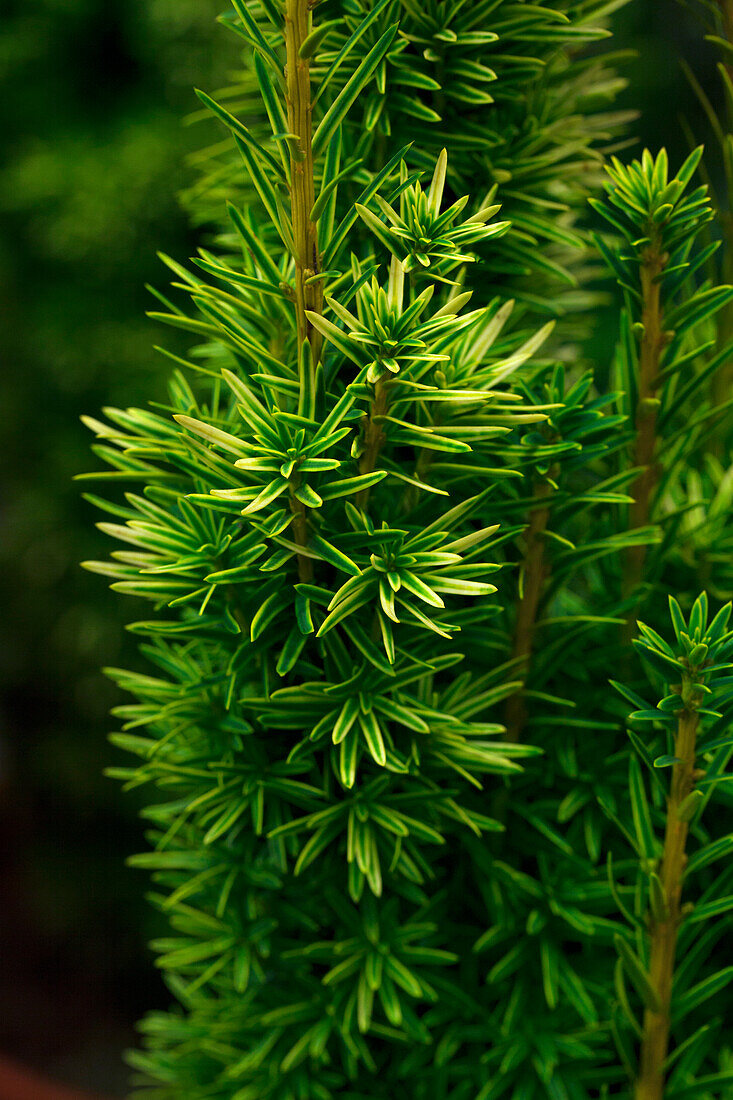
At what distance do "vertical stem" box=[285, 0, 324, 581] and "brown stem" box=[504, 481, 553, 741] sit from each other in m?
0.10

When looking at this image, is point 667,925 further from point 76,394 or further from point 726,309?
point 76,394

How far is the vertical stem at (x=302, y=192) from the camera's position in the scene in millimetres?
285

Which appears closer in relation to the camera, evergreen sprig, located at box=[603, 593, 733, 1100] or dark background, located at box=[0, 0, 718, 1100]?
evergreen sprig, located at box=[603, 593, 733, 1100]

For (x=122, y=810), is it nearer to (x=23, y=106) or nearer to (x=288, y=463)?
(x=23, y=106)

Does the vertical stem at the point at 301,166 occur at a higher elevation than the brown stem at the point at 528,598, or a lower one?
higher

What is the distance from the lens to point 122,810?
5.36ft

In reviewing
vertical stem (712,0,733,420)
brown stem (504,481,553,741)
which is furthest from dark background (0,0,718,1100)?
brown stem (504,481,553,741)

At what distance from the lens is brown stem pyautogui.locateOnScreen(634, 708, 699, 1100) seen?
0.32m

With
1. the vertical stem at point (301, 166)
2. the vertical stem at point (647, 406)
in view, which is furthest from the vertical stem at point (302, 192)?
the vertical stem at point (647, 406)

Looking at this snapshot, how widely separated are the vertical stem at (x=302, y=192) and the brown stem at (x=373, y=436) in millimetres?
22

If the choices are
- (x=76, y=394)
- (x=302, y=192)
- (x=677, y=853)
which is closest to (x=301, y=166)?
(x=302, y=192)

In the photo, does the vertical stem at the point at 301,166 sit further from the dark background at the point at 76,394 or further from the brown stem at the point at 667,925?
the dark background at the point at 76,394

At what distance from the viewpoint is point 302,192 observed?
0.30m

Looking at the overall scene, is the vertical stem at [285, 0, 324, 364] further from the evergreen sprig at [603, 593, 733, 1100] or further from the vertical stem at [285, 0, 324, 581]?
the evergreen sprig at [603, 593, 733, 1100]
